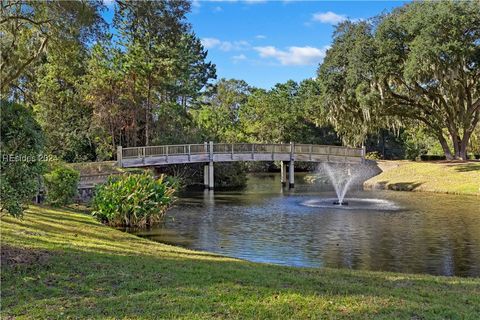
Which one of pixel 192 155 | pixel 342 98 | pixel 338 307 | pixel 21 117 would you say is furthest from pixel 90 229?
pixel 342 98

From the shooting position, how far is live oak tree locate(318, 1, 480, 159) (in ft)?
105

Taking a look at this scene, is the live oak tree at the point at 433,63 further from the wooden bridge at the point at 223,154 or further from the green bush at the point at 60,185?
the green bush at the point at 60,185

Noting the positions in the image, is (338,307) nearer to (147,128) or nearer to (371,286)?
(371,286)

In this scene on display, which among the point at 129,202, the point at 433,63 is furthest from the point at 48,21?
the point at 433,63

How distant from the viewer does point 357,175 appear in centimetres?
4053

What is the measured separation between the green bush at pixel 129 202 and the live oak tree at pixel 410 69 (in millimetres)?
22310

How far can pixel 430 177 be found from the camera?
34.2 meters

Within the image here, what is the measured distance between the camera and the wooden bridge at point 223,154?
1249 inches

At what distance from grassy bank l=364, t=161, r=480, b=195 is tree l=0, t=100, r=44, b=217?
2762cm

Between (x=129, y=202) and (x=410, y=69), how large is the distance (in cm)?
2311

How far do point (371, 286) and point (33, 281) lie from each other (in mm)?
4883

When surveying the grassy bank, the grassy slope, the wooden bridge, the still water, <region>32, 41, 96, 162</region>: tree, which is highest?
<region>32, 41, 96, 162</region>: tree

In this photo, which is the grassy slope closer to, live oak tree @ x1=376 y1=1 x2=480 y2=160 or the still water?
the still water

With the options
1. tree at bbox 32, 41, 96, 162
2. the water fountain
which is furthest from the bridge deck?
tree at bbox 32, 41, 96, 162
